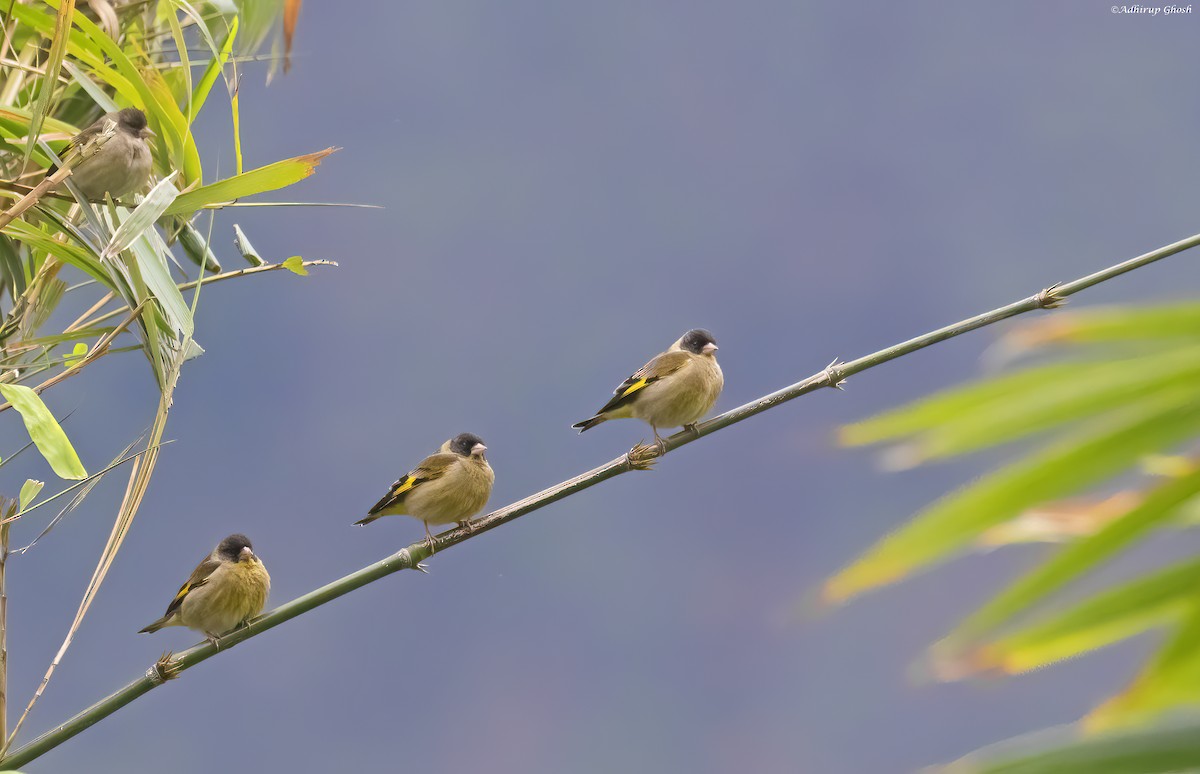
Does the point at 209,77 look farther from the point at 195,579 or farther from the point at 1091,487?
the point at 1091,487

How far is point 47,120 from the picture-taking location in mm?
2383

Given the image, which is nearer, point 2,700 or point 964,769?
point 964,769

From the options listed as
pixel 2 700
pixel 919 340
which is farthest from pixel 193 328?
pixel 919 340

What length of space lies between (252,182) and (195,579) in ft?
3.64

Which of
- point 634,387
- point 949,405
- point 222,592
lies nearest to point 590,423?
point 634,387

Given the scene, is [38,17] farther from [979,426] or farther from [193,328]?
[979,426]

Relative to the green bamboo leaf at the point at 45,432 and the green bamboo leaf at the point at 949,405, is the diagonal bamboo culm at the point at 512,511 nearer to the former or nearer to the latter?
the green bamboo leaf at the point at 45,432

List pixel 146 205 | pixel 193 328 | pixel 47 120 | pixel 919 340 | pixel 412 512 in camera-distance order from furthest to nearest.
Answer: pixel 412 512, pixel 47 120, pixel 193 328, pixel 146 205, pixel 919 340

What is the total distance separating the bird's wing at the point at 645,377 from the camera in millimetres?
3168

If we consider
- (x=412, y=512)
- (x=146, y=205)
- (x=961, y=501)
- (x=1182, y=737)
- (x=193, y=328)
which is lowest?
(x=1182, y=737)

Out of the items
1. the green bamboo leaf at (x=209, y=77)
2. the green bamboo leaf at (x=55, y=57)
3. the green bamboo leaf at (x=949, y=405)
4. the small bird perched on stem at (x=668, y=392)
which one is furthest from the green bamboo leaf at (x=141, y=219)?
the green bamboo leaf at (x=949, y=405)

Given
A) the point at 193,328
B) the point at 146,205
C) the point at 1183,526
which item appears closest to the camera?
the point at 1183,526

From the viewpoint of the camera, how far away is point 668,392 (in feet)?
10.2

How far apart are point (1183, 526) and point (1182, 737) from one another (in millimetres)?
213
